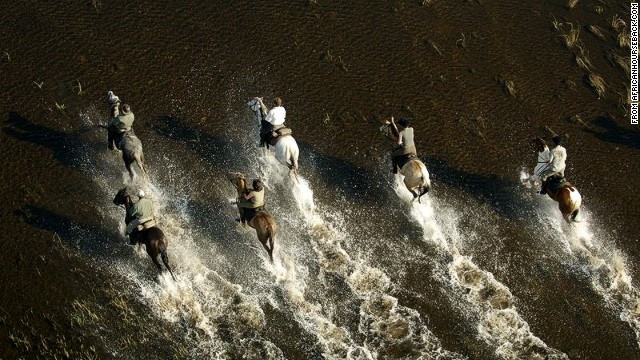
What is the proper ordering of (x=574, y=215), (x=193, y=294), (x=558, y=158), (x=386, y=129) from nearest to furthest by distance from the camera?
(x=193, y=294) < (x=558, y=158) < (x=574, y=215) < (x=386, y=129)

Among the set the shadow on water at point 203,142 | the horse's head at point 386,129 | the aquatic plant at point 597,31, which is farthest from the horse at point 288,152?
the aquatic plant at point 597,31

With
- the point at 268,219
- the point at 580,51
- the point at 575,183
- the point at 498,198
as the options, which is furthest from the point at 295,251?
the point at 580,51

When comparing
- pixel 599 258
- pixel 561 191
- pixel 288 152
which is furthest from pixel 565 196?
pixel 288 152

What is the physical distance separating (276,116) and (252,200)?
282 centimetres

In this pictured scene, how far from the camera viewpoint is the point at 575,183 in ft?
61.3

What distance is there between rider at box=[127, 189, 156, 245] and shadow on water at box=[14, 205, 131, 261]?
93cm

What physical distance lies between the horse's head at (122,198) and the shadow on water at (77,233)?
3.08ft

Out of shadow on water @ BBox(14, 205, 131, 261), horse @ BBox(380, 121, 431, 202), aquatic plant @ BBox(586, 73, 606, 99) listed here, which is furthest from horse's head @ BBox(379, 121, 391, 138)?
aquatic plant @ BBox(586, 73, 606, 99)

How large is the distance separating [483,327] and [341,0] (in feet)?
39.4

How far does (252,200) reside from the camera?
15.6 m

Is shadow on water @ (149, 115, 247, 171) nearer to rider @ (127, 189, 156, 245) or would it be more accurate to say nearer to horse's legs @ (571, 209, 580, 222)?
rider @ (127, 189, 156, 245)

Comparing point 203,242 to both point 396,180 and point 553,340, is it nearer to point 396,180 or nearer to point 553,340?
point 396,180

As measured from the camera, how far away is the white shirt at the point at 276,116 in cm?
1748

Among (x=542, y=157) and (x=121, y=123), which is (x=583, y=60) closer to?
(x=542, y=157)
